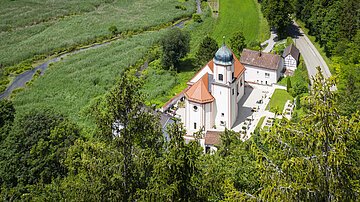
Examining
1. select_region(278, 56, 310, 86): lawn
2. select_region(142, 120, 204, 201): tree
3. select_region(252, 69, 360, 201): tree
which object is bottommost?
select_region(278, 56, 310, 86): lawn

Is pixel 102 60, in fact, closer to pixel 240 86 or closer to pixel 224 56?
pixel 240 86

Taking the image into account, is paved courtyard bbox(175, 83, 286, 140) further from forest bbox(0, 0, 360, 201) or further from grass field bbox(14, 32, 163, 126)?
forest bbox(0, 0, 360, 201)

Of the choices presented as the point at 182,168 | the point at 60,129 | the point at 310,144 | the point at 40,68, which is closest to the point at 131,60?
the point at 40,68

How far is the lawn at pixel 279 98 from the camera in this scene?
140 ft

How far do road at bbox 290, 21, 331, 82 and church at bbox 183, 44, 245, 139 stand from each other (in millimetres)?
12691

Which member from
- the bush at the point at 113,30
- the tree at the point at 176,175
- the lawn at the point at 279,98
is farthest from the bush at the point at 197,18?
the tree at the point at 176,175

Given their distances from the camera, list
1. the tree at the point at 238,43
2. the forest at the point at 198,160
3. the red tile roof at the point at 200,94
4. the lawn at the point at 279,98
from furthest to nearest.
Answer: the tree at the point at 238,43 < the lawn at the point at 279,98 < the red tile roof at the point at 200,94 < the forest at the point at 198,160

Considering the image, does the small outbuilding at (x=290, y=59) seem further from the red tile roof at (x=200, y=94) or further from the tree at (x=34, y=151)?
the tree at (x=34, y=151)

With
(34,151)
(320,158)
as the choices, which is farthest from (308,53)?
(320,158)

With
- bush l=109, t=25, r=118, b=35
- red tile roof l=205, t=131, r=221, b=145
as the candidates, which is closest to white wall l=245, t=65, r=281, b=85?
red tile roof l=205, t=131, r=221, b=145

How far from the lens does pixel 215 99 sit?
39.3 m

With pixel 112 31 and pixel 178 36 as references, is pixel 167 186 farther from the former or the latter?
pixel 112 31

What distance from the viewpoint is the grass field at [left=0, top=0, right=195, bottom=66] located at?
64.1m

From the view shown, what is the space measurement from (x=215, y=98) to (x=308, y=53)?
20.9m
